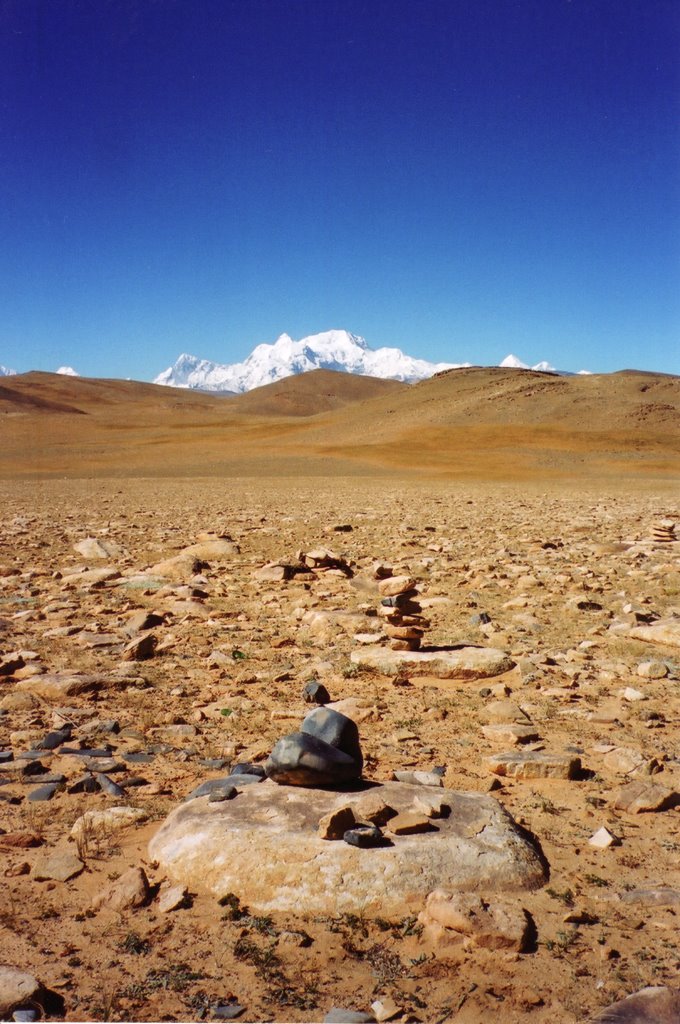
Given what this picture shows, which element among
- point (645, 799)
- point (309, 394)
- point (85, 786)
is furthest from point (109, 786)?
point (309, 394)

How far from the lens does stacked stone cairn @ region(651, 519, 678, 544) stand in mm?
11887

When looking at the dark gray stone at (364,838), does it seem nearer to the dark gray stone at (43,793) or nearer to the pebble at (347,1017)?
the pebble at (347,1017)

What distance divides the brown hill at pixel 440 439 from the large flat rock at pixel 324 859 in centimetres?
2972

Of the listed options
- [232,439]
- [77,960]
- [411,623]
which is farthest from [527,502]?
[232,439]

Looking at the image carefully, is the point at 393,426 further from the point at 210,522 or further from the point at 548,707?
the point at 548,707

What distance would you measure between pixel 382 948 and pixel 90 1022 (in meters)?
1.01

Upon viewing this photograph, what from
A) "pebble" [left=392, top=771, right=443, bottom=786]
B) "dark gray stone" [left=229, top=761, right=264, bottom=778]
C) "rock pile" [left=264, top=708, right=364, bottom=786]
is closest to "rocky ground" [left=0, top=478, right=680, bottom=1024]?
"pebble" [left=392, top=771, right=443, bottom=786]

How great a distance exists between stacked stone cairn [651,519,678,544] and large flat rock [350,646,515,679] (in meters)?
6.41

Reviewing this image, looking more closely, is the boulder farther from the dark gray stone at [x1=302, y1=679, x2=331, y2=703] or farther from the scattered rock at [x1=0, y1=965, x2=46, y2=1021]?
the dark gray stone at [x1=302, y1=679, x2=331, y2=703]

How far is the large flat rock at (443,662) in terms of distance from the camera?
238 inches

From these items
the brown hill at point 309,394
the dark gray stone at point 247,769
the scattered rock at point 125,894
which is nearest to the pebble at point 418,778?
the dark gray stone at point 247,769

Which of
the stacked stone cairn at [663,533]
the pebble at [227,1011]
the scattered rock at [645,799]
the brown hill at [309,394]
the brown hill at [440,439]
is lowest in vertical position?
the pebble at [227,1011]

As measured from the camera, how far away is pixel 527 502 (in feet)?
66.9

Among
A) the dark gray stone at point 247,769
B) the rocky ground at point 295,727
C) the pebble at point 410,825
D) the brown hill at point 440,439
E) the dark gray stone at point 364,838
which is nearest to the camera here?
the rocky ground at point 295,727
